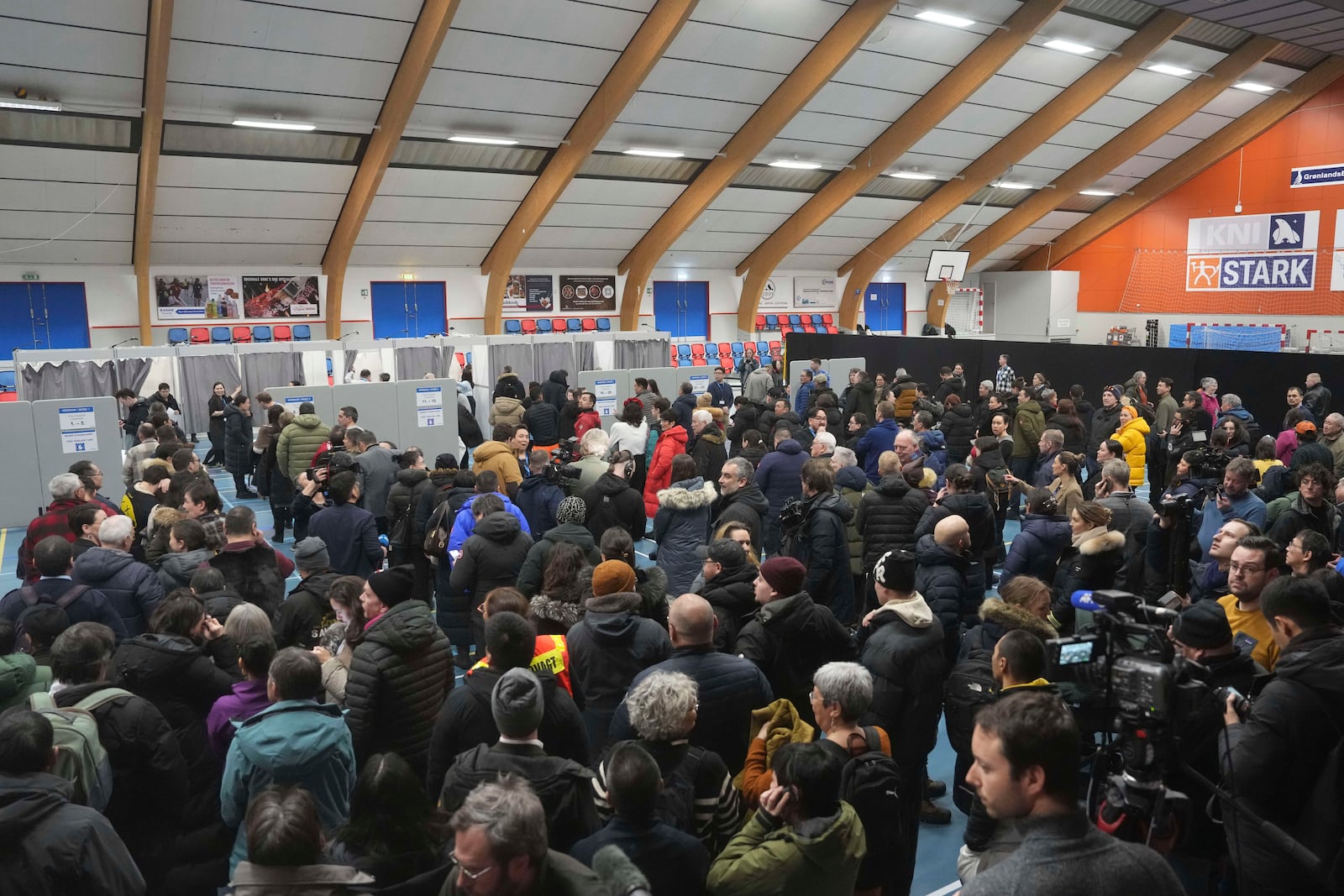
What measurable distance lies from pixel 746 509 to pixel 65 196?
17001mm

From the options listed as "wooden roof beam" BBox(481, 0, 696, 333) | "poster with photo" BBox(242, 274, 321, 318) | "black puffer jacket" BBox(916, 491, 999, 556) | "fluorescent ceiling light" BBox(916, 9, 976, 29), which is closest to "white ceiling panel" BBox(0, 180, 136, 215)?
"poster with photo" BBox(242, 274, 321, 318)

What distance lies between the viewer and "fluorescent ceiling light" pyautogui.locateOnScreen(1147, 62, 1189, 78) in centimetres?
2020

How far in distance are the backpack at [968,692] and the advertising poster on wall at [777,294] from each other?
2471 cm

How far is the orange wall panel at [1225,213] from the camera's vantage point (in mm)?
23234

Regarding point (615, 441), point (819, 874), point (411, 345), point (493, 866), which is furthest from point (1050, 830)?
point (411, 345)

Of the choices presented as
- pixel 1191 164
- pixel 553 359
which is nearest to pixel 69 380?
pixel 553 359

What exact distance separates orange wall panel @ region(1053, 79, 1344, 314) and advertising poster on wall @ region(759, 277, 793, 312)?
8.93 metres

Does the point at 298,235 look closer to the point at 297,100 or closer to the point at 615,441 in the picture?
the point at 297,100

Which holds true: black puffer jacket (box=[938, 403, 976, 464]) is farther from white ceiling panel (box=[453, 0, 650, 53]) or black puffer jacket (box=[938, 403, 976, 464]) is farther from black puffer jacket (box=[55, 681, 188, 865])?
white ceiling panel (box=[453, 0, 650, 53])

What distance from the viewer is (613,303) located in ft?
85.2

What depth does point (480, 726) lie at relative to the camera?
3184 millimetres

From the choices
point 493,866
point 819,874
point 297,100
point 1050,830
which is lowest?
point 819,874

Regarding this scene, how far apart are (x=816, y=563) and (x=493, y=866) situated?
3.52 m

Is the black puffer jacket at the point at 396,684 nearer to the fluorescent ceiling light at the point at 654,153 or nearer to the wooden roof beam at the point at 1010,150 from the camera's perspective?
the fluorescent ceiling light at the point at 654,153
